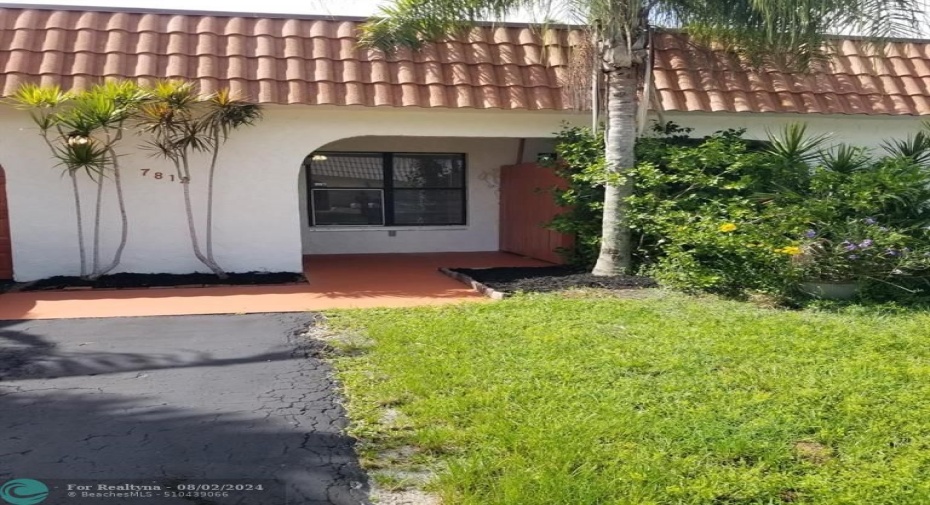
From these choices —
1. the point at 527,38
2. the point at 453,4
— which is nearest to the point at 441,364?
the point at 453,4

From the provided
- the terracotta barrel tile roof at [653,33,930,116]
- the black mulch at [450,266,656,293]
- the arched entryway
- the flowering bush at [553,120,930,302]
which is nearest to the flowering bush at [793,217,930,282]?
the flowering bush at [553,120,930,302]

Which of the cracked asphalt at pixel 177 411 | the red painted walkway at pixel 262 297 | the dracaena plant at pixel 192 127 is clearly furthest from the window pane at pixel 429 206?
the cracked asphalt at pixel 177 411

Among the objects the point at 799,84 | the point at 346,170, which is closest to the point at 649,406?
the point at 799,84

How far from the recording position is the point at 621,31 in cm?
842

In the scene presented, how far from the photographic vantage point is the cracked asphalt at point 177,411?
336 cm

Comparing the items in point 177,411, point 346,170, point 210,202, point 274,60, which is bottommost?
point 177,411

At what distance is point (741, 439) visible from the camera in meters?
3.58

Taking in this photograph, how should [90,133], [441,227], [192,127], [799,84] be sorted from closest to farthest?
[90,133], [192,127], [799,84], [441,227]

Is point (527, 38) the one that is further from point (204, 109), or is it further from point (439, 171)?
point (204, 109)

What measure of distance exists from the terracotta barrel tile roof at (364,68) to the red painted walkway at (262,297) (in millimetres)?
2487

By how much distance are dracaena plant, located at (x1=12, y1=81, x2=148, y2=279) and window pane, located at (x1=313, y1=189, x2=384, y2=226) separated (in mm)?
3959

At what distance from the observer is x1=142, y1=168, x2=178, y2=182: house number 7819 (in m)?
9.28

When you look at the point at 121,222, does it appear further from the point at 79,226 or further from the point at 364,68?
the point at 364,68

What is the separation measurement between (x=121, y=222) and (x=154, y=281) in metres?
0.99
